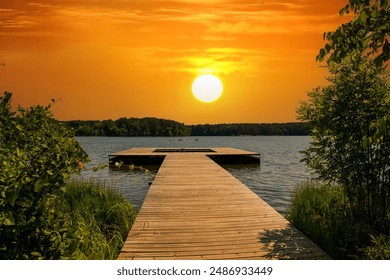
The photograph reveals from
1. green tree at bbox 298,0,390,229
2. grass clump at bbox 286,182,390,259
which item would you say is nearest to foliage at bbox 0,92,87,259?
grass clump at bbox 286,182,390,259

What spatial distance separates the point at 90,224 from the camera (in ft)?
19.7

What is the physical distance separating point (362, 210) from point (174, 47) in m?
4.24

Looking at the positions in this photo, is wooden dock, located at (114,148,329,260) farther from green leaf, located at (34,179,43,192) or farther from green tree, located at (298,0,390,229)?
green leaf, located at (34,179,43,192)

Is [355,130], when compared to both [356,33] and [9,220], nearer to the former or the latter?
[356,33]

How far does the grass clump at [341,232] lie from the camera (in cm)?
514

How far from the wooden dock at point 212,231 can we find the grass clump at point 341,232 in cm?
64

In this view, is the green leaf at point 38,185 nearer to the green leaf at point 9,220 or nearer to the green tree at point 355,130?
the green leaf at point 9,220

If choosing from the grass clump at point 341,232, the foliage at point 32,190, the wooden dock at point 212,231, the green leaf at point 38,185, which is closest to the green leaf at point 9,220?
the foliage at point 32,190

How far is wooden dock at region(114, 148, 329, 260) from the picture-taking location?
15.4 feet

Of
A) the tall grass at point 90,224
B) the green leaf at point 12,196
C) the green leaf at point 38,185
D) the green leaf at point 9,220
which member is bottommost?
the tall grass at point 90,224
